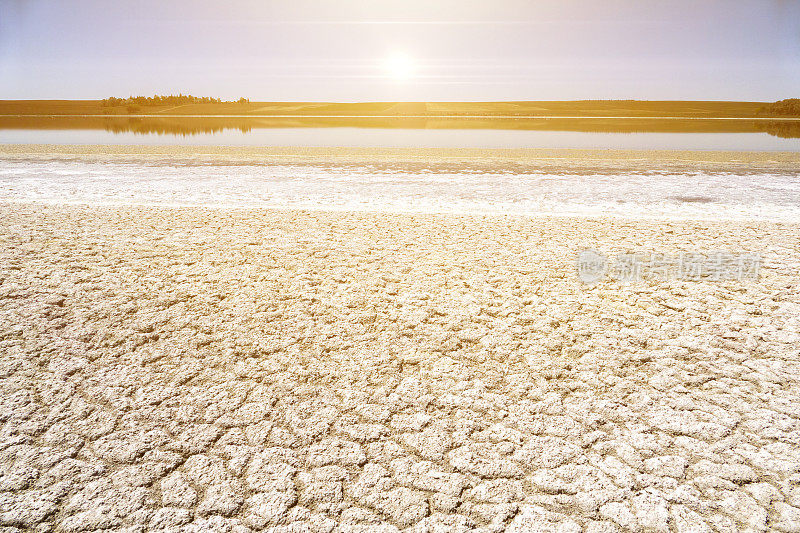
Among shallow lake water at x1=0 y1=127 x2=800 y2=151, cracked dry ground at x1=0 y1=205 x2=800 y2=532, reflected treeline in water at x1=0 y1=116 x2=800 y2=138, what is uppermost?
reflected treeline in water at x1=0 y1=116 x2=800 y2=138

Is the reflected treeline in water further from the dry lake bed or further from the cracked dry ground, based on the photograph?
the cracked dry ground

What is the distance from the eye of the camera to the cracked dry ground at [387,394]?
94.3 inches

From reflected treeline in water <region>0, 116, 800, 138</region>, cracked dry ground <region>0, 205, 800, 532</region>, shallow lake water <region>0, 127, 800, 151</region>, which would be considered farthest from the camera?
reflected treeline in water <region>0, 116, 800, 138</region>

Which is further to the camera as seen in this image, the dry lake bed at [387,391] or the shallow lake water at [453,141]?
the shallow lake water at [453,141]

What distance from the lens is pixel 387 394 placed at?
129 inches

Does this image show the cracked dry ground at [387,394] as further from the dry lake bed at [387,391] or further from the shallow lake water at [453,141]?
the shallow lake water at [453,141]

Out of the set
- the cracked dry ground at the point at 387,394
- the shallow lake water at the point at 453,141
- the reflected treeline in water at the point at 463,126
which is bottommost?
the cracked dry ground at the point at 387,394

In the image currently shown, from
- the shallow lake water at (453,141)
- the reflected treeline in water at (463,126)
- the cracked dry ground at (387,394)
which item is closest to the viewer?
the cracked dry ground at (387,394)

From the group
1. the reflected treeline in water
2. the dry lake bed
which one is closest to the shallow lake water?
A: the reflected treeline in water

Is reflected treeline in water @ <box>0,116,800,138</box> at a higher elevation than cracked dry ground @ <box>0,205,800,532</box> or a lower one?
higher

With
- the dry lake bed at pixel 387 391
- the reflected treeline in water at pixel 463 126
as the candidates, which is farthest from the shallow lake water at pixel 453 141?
the dry lake bed at pixel 387 391

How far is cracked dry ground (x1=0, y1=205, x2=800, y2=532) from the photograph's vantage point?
239 cm

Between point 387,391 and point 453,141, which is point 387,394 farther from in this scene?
point 453,141

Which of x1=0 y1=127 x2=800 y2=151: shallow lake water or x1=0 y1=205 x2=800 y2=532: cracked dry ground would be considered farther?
x1=0 y1=127 x2=800 y2=151: shallow lake water
